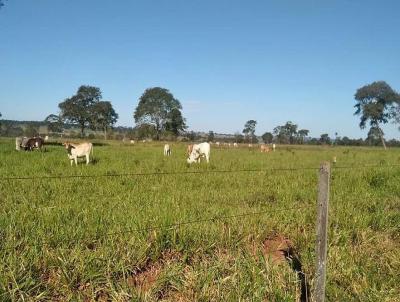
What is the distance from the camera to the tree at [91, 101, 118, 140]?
94.4 metres

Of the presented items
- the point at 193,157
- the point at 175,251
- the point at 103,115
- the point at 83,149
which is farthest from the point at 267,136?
the point at 175,251

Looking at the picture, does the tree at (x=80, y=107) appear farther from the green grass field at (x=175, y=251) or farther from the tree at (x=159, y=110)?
the green grass field at (x=175, y=251)

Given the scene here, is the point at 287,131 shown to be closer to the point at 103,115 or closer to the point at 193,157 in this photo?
the point at 103,115

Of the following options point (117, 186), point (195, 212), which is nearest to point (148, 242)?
point (195, 212)

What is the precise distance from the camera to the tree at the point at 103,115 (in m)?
94.4

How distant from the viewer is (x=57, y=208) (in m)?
6.89

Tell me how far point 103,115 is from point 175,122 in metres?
18.0

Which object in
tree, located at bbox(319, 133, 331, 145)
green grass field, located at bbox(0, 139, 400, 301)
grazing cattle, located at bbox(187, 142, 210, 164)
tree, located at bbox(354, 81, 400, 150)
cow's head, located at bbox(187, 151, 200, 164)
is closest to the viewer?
green grass field, located at bbox(0, 139, 400, 301)

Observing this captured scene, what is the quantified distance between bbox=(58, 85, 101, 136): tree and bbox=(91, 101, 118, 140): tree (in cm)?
80

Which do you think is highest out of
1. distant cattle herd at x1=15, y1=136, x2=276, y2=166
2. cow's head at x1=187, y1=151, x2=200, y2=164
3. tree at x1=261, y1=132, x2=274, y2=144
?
A: tree at x1=261, y1=132, x2=274, y2=144

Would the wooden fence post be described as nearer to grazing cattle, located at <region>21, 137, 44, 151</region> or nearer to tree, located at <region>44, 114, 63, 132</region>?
grazing cattle, located at <region>21, 137, 44, 151</region>

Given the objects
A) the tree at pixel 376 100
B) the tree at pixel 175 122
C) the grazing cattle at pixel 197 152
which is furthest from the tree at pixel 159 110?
the grazing cattle at pixel 197 152

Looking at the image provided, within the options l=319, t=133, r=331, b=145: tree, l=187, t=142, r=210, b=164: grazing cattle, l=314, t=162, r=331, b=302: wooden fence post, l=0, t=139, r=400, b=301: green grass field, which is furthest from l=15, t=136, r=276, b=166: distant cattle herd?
l=319, t=133, r=331, b=145: tree

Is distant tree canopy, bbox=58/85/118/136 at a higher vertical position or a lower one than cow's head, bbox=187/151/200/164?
higher
